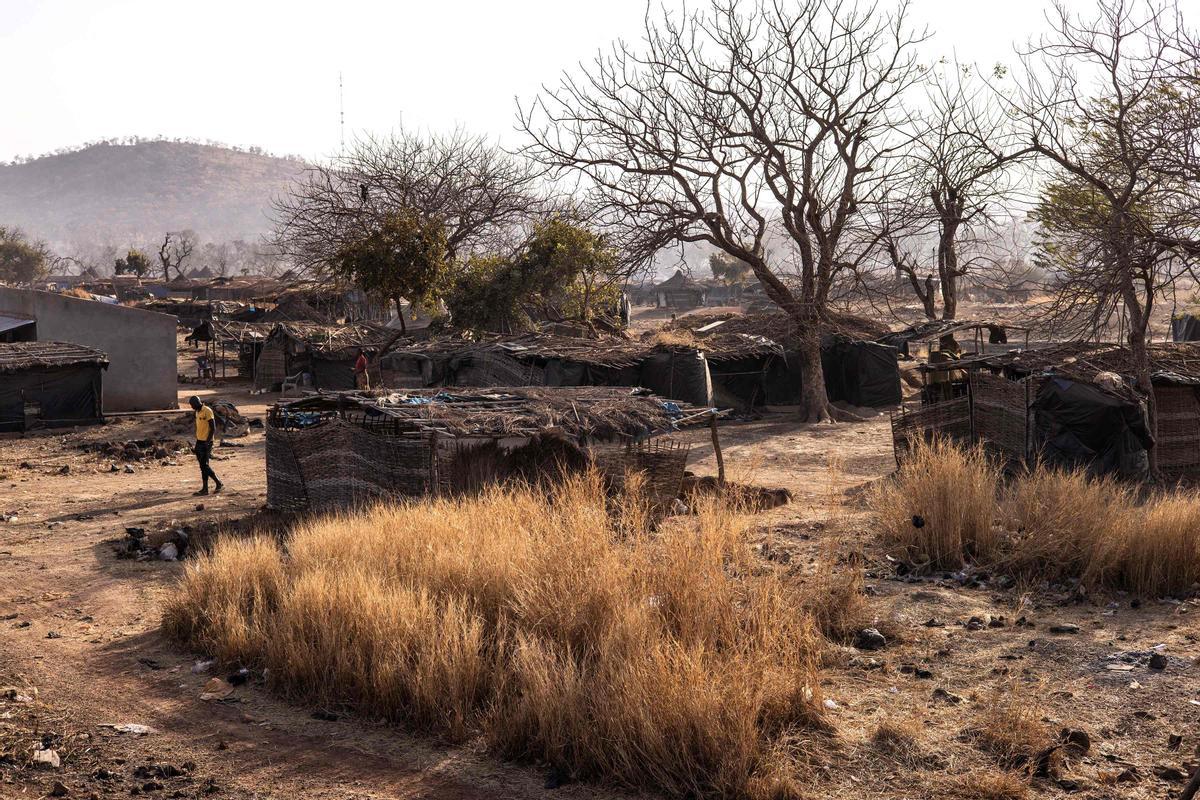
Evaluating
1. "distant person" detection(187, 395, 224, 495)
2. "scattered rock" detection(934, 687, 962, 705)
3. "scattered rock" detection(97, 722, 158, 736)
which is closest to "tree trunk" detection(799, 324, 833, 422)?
"distant person" detection(187, 395, 224, 495)

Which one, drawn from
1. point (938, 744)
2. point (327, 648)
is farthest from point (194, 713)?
point (938, 744)

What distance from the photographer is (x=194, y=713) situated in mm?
6660

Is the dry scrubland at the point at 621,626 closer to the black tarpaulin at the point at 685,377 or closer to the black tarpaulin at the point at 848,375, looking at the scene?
the black tarpaulin at the point at 685,377

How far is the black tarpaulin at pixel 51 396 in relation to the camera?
20562mm

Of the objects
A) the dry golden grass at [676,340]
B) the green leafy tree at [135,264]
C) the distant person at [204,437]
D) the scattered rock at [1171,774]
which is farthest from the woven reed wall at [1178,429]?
the green leafy tree at [135,264]

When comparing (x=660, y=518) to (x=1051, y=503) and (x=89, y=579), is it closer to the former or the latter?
(x=1051, y=503)

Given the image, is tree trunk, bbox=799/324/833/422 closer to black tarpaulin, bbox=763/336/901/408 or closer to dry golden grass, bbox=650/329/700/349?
black tarpaulin, bbox=763/336/901/408

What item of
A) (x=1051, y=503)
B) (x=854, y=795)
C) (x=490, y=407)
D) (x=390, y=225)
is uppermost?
(x=390, y=225)

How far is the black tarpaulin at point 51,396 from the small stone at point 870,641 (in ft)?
60.2

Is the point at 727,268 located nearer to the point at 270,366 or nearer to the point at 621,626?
the point at 270,366

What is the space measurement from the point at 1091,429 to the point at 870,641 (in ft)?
23.7

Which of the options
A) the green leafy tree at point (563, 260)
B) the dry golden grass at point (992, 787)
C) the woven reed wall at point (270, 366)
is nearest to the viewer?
the dry golden grass at point (992, 787)

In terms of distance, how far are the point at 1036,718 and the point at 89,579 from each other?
27.5 ft

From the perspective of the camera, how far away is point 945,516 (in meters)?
9.73
